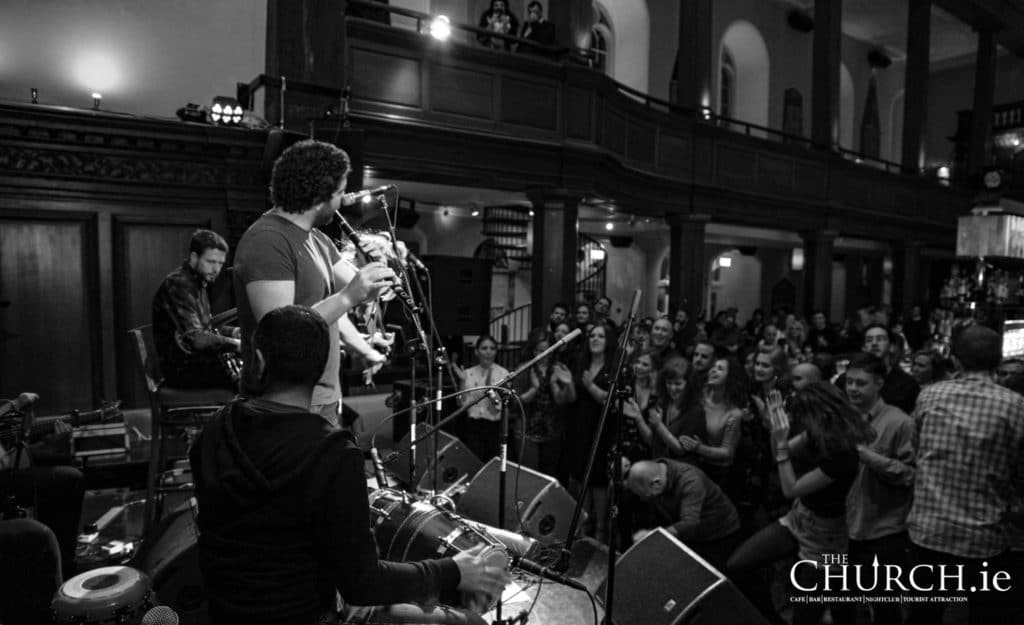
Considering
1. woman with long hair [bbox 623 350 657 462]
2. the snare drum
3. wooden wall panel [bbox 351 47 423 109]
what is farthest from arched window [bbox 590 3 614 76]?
the snare drum

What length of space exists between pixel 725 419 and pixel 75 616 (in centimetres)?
348

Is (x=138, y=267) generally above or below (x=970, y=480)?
above

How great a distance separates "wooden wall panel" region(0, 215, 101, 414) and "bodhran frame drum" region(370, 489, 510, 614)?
5119 mm

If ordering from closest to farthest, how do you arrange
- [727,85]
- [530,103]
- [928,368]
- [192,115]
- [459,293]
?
[459,293], [928,368], [192,115], [530,103], [727,85]

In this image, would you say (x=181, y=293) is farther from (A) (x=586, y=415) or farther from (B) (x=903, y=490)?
(B) (x=903, y=490)

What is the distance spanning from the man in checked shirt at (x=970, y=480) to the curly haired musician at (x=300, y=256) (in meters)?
2.38

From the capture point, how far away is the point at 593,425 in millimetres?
4809

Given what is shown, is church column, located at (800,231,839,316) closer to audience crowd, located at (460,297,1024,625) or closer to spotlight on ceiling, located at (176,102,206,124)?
audience crowd, located at (460,297,1024,625)

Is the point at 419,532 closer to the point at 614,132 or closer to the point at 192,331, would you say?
the point at 192,331

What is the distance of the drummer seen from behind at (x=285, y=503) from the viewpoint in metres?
1.41

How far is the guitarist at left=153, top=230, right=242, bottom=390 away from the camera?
3.64 metres

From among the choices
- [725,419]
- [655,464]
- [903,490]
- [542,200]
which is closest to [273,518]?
[655,464]

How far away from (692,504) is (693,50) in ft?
27.9

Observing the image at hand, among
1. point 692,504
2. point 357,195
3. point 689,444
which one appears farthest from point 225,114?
point 692,504
